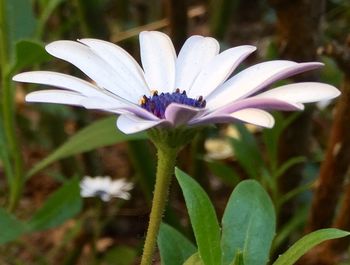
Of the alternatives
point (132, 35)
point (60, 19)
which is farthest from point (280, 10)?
point (60, 19)

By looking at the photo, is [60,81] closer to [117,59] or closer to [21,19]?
[117,59]

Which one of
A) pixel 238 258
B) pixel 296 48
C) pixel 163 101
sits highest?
pixel 296 48

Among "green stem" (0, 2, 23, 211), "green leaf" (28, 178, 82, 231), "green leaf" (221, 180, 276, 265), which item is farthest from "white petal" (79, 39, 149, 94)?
"green leaf" (28, 178, 82, 231)

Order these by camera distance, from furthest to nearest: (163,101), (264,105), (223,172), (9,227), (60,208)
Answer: (223,172)
(60,208)
(9,227)
(163,101)
(264,105)

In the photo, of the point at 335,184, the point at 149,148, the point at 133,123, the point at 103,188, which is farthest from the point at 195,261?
the point at 103,188

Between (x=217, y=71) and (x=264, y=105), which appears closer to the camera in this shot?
(x=264, y=105)

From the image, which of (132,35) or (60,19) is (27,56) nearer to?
(132,35)

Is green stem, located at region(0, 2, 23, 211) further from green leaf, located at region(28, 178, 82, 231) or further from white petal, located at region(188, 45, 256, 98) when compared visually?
white petal, located at region(188, 45, 256, 98)
